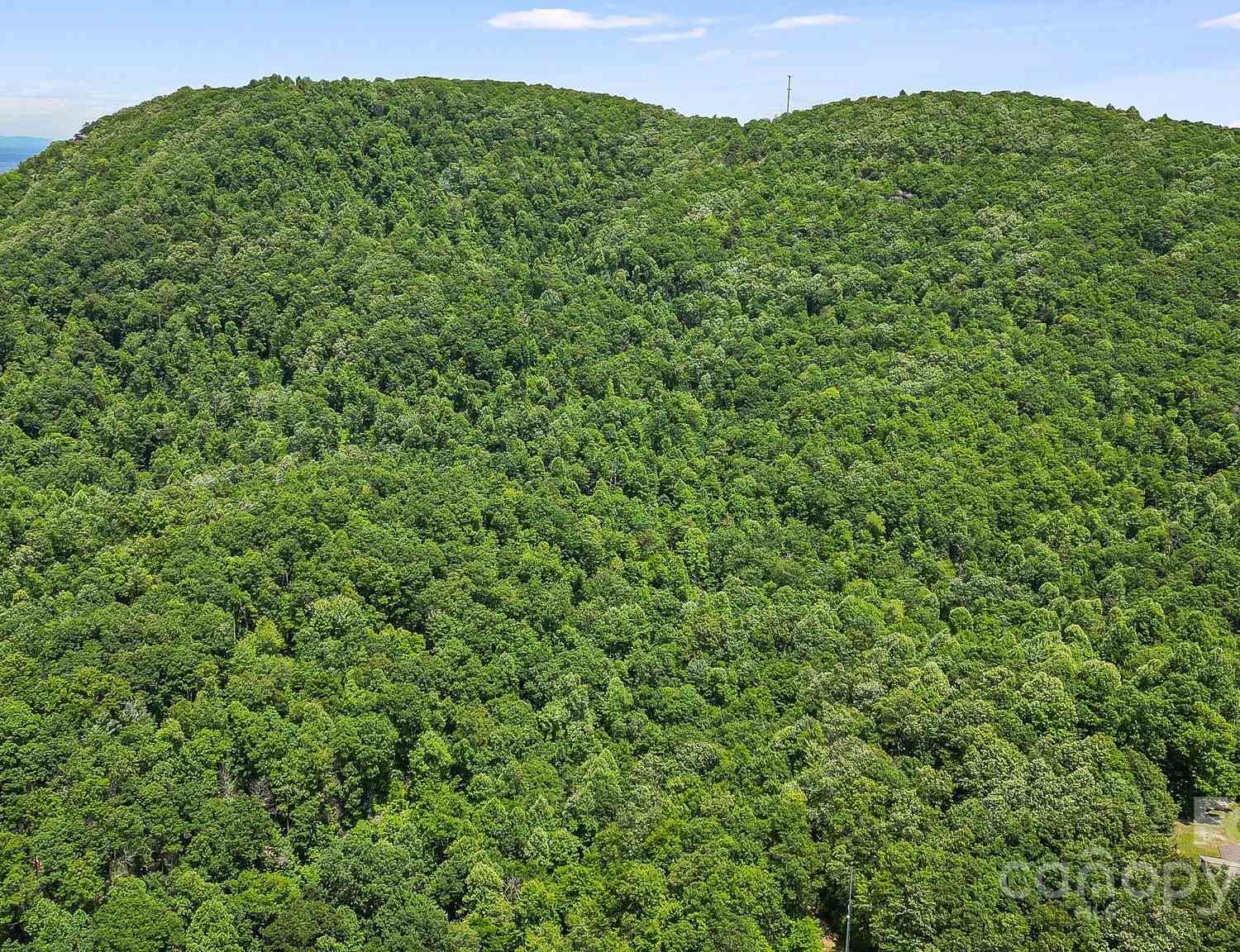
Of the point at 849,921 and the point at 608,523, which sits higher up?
the point at 608,523

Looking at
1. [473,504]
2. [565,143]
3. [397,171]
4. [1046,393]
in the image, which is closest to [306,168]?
[397,171]

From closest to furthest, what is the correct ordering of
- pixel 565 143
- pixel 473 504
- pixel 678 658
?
pixel 678 658
pixel 473 504
pixel 565 143

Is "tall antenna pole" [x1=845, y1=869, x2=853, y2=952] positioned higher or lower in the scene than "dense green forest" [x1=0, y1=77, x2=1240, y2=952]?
lower

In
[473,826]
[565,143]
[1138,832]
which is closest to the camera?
[1138,832]

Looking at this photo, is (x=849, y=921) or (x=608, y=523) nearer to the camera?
(x=849, y=921)

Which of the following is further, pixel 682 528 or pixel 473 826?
pixel 682 528

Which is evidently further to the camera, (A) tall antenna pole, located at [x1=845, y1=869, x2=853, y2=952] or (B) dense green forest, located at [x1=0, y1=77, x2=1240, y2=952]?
(B) dense green forest, located at [x1=0, y1=77, x2=1240, y2=952]

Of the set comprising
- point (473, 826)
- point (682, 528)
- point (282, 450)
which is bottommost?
point (473, 826)

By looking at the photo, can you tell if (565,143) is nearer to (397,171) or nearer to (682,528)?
(397,171)
